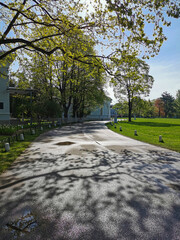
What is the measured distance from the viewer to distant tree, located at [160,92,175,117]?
104094 mm

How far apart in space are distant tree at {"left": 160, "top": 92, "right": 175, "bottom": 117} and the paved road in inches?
4321

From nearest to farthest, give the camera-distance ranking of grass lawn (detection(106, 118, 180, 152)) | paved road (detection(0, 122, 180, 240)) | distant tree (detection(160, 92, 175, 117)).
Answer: paved road (detection(0, 122, 180, 240))
grass lawn (detection(106, 118, 180, 152))
distant tree (detection(160, 92, 175, 117))

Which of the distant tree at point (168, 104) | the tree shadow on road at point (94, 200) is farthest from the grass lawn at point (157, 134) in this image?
the distant tree at point (168, 104)

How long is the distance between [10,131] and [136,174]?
13714mm

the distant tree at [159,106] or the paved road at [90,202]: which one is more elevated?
the distant tree at [159,106]

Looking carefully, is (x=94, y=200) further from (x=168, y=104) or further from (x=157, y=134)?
(x=168, y=104)

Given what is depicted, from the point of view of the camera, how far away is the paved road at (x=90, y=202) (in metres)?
2.65

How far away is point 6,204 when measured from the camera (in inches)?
140

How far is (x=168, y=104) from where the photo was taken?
346 feet

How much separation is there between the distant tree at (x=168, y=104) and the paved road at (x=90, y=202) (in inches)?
4321

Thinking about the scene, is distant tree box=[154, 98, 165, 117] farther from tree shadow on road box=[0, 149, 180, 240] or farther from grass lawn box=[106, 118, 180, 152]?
tree shadow on road box=[0, 149, 180, 240]

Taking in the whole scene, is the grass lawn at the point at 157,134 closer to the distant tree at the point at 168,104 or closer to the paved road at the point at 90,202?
the paved road at the point at 90,202

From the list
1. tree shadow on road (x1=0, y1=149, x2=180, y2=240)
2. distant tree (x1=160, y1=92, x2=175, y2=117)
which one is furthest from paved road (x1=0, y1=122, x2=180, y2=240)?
distant tree (x1=160, y1=92, x2=175, y2=117)

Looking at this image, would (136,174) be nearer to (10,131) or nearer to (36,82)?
(10,131)
